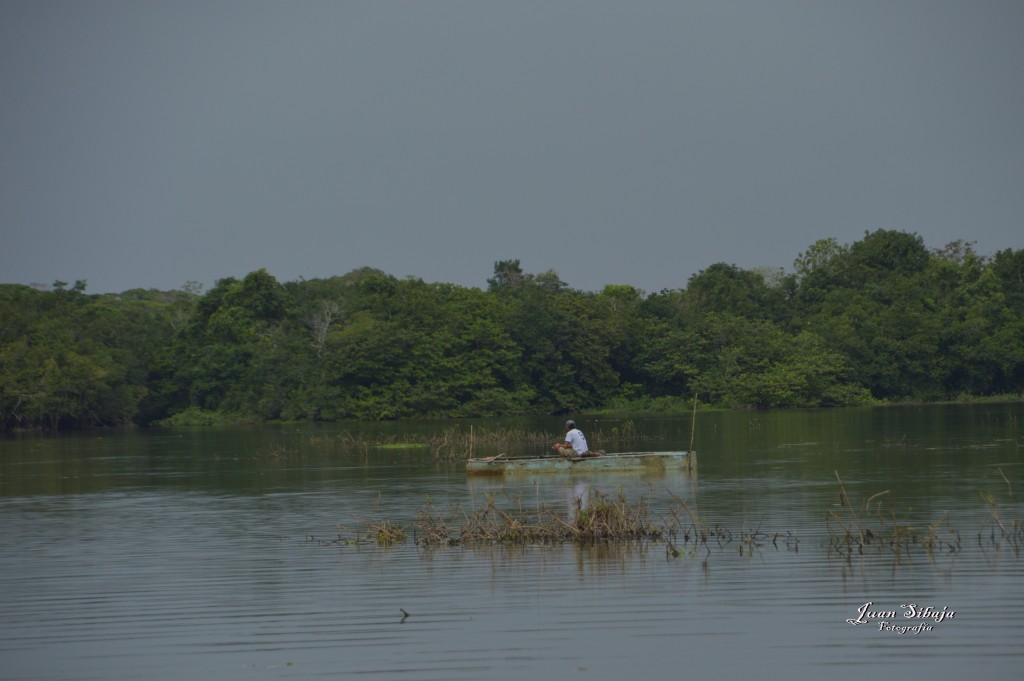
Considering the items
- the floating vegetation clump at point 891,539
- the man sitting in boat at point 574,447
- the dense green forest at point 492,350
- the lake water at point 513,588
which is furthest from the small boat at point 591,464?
the dense green forest at point 492,350

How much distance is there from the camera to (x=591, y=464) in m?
25.2

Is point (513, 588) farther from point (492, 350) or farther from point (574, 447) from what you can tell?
point (492, 350)

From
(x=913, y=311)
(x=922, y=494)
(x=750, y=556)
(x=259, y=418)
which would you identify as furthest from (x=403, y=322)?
(x=750, y=556)

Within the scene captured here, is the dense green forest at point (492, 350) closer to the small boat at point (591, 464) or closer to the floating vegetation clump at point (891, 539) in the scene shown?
the small boat at point (591, 464)

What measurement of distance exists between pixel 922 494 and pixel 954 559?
294 inches

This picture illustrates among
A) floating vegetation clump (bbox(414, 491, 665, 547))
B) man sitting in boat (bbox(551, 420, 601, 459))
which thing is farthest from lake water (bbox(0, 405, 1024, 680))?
man sitting in boat (bbox(551, 420, 601, 459))

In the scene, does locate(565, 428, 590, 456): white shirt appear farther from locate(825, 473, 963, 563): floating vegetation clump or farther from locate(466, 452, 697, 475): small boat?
locate(825, 473, 963, 563): floating vegetation clump

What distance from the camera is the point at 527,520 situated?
18.2m

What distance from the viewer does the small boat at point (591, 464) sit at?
25141 millimetres

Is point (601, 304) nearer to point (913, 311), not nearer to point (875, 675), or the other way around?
point (913, 311)
